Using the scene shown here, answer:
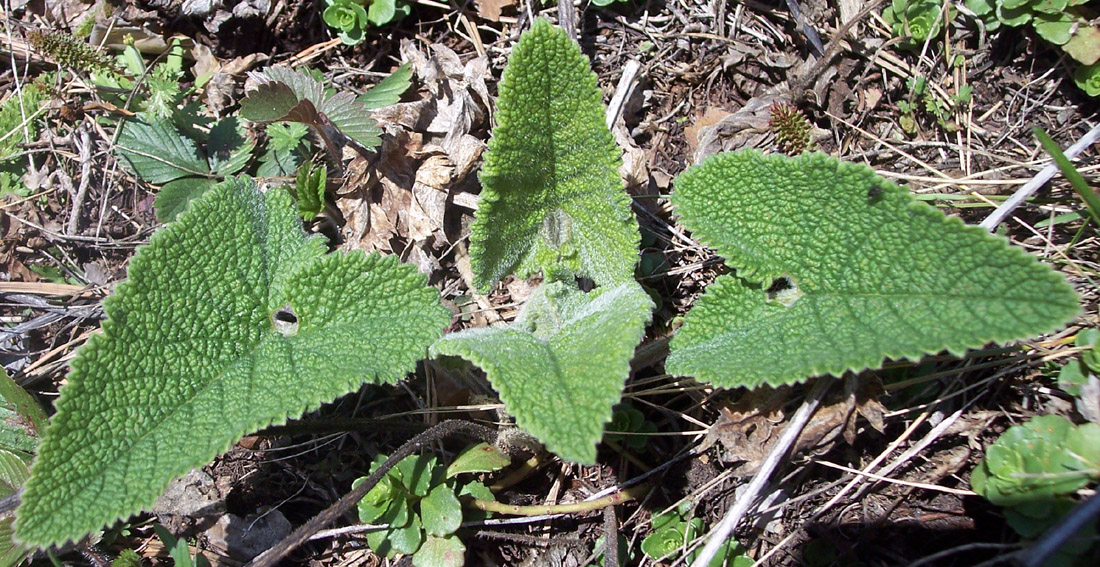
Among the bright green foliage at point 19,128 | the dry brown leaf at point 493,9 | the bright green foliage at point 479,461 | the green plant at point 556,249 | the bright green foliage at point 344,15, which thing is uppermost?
the dry brown leaf at point 493,9

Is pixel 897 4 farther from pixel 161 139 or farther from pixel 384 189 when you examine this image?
pixel 161 139

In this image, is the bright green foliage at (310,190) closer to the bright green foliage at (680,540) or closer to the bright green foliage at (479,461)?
the bright green foliage at (479,461)

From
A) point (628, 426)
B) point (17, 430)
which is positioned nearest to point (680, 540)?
point (628, 426)

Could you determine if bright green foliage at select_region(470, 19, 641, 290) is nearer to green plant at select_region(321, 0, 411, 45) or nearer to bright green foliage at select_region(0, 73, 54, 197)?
green plant at select_region(321, 0, 411, 45)

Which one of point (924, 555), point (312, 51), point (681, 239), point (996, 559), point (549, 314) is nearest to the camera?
point (996, 559)

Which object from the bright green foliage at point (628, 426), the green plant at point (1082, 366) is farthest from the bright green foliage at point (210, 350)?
the green plant at point (1082, 366)

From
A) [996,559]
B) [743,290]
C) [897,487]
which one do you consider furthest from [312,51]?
[996,559]
